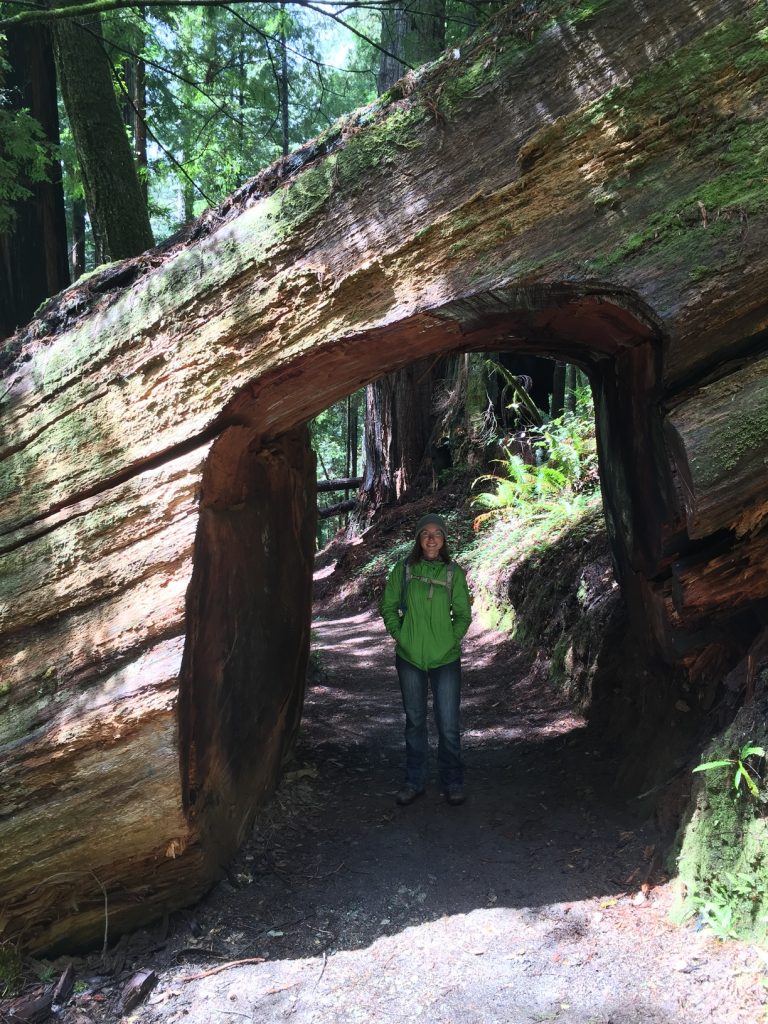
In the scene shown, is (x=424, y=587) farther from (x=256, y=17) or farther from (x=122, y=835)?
(x=256, y=17)

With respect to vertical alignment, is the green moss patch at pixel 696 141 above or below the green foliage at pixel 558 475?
above

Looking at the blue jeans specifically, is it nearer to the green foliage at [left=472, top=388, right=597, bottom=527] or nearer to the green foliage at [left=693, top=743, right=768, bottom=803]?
the green foliage at [left=693, top=743, right=768, bottom=803]

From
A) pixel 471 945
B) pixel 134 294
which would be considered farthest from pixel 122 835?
pixel 134 294

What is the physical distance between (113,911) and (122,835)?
55cm

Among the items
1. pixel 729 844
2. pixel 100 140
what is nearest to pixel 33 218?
pixel 100 140

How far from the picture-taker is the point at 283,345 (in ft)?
12.4

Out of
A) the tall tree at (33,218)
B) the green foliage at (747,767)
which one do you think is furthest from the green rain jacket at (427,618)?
the tall tree at (33,218)

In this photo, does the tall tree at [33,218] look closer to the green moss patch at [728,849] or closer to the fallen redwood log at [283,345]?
the fallen redwood log at [283,345]

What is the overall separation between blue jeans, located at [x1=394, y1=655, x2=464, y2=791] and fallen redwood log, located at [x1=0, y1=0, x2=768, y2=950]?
1.32 metres

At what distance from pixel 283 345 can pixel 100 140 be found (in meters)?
4.31

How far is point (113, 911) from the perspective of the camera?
3.75 m

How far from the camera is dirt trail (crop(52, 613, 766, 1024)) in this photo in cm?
303

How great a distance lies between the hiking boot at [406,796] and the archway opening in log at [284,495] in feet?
3.11

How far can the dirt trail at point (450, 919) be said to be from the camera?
3025mm
